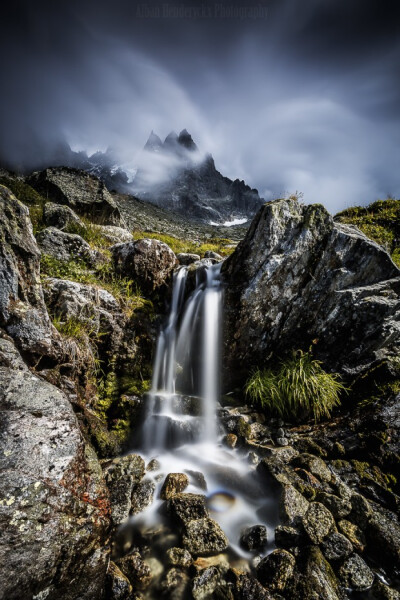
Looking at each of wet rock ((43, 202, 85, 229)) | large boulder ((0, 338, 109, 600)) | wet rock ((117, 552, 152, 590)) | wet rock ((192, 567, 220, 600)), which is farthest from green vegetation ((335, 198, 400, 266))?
wet rock ((43, 202, 85, 229))

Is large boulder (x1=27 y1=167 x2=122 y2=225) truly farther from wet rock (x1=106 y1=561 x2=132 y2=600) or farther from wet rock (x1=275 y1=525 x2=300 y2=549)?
wet rock (x1=275 y1=525 x2=300 y2=549)

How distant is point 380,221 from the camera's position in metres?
9.96

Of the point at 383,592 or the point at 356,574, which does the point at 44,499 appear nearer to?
the point at 356,574

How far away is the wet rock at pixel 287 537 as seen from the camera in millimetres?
3133

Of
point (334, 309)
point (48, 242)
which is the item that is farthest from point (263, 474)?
point (48, 242)

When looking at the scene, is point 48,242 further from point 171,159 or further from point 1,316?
point 171,159

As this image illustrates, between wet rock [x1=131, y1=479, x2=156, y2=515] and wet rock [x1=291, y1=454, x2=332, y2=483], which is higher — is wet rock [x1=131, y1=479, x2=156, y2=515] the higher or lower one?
the lower one

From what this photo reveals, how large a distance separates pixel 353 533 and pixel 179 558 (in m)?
2.37

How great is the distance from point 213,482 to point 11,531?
130 inches

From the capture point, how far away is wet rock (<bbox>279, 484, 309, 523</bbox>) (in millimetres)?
3418

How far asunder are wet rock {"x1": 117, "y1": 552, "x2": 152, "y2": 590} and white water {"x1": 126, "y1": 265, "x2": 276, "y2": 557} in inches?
21.1

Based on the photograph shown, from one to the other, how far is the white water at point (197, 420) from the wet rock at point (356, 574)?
96cm

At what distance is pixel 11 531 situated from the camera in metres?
2.07

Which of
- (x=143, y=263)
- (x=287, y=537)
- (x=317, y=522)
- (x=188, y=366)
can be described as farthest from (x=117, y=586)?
(x=143, y=263)
